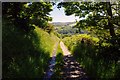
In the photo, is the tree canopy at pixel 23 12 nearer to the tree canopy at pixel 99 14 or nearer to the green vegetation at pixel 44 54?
the green vegetation at pixel 44 54

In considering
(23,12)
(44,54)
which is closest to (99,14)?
(44,54)

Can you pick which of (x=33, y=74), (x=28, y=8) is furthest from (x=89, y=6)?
(x=33, y=74)

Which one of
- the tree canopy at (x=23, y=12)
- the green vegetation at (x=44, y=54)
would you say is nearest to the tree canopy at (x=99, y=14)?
the green vegetation at (x=44, y=54)

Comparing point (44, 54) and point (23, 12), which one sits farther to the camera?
point (23, 12)

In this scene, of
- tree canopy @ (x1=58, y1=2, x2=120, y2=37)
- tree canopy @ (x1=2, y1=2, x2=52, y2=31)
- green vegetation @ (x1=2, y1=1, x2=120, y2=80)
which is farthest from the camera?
tree canopy @ (x1=2, y1=2, x2=52, y2=31)

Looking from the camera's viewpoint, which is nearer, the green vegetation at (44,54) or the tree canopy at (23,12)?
the green vegetation at (44,54)

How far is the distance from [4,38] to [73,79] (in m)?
3.35

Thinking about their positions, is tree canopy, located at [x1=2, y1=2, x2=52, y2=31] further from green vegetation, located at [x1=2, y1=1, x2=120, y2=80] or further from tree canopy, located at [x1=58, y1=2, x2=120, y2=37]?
tree canopy, located at [x1=58, y1=2, x2=120, y2=37]

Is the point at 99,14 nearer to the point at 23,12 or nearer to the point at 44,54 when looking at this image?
the point at 44,54

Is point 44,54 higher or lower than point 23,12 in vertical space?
lower

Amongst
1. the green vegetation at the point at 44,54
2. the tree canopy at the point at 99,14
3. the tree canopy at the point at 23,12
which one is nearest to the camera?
the green vegetation at the point at 44,54

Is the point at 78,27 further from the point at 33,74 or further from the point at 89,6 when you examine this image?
the point at 33,74

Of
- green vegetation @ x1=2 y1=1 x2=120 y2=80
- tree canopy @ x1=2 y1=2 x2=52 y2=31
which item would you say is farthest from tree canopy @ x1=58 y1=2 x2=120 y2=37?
tree canopy @ x1=2 y1=2 x2=52 y2=31

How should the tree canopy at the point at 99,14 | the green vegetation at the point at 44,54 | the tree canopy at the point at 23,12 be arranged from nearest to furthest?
the green vegetation at the point at 44,54 → the tree canopy at the point at 99,14 → the tree canopy at the point at 23,12
